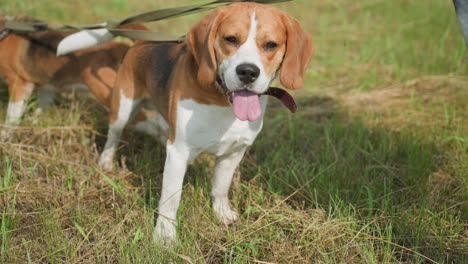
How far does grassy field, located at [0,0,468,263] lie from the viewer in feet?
9.25

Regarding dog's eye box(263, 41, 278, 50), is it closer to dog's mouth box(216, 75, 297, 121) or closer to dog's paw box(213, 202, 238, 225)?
dog's mouth box(216, 75, 297, 121)

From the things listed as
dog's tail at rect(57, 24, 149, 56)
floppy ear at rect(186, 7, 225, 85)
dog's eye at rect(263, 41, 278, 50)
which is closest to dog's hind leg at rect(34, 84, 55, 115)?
dog's tail at rect(57, 24, 149, 56)

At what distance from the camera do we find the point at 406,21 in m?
7.37

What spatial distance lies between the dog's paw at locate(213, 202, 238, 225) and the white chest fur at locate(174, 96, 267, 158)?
573 mm

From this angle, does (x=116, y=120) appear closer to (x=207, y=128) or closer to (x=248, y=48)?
(x=207, y=128)

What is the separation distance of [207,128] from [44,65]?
2.41 m

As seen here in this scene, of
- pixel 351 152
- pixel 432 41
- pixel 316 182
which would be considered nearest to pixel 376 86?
pixel 432 41

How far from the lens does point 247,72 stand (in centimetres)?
251

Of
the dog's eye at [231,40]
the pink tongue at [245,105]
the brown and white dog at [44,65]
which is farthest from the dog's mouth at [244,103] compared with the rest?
the brown and white dog at [44,65]

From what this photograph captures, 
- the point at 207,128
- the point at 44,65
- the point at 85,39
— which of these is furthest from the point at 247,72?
the point at 44,65

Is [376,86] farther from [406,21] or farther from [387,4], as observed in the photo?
[387,4]

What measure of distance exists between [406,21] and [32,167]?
19.8 feet

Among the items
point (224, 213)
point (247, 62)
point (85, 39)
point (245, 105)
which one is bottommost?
point (224, 213)

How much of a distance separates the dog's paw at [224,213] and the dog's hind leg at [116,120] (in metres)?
1.04
